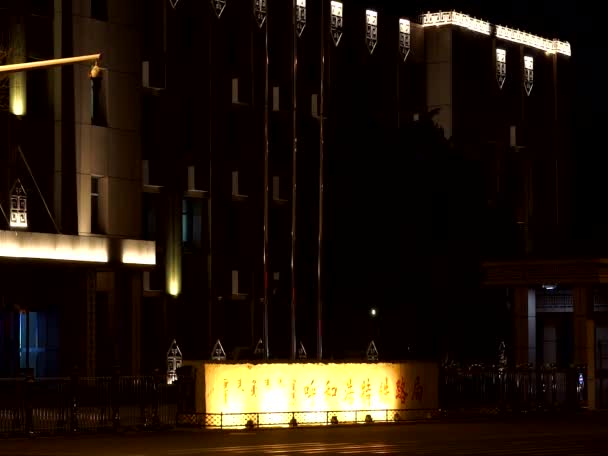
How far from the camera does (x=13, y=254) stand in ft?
178

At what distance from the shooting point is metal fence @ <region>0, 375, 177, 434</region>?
133 feet

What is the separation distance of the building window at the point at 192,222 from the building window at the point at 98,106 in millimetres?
7030

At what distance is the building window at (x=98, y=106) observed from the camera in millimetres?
63750

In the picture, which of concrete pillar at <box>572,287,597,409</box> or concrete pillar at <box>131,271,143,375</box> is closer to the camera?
concrete pillar at <box>572,287,597,409</box>

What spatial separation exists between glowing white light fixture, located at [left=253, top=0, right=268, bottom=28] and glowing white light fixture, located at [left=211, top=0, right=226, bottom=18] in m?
1.96

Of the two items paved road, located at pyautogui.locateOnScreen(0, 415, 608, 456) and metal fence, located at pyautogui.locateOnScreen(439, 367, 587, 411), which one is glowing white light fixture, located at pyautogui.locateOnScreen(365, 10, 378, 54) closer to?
metal fence, located at pyautogui.locateOnScreen(439, 367, 587, 411)

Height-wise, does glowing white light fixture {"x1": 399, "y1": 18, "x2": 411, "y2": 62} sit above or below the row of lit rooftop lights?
below

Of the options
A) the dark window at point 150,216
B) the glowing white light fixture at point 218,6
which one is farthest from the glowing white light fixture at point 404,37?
the dark window at point 150,216

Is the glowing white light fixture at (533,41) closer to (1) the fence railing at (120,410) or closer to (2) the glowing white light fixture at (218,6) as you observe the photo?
(2) the glowing white light fixture at (218,6)

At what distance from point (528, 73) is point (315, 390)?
47580mm

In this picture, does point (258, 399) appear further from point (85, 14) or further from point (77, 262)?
point (85, 14)

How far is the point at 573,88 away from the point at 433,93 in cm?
1233

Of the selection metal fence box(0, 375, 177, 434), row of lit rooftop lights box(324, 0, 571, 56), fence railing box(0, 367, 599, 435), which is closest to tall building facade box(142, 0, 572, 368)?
row of lit rooftop lights box(324, 0, 571, 56)

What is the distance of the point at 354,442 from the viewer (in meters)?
36.9
